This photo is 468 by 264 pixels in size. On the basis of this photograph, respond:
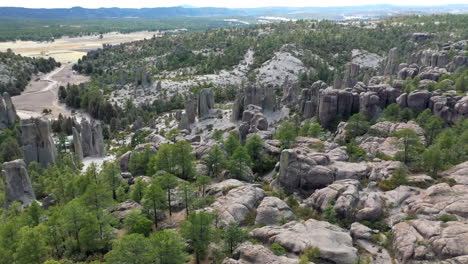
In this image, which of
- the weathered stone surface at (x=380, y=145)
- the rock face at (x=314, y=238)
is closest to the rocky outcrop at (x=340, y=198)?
the rock face at (x=314, y=238)

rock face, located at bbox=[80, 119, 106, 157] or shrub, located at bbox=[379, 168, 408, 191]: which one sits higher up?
shrub, located at bbox=[379, 168, 408, 191]

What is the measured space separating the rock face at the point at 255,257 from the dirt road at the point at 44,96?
352 ft

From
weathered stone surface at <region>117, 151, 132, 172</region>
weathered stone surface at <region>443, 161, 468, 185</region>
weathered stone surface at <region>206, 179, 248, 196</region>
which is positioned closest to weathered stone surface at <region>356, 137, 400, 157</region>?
weathered stone surface at <region>443, 161, 468, 185</region>

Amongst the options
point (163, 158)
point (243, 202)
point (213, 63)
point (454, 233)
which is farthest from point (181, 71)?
point (454, 233)

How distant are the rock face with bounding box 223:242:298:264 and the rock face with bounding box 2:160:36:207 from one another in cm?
3720

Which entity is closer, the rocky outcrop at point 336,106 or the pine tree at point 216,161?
the pine tree at point 216,161

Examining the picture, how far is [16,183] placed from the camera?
168 ft

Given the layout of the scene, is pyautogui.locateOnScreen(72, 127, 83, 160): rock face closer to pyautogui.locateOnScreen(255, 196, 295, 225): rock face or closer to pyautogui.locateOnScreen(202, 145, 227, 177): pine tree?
pyautogui.locateOnScreen(202, 145, 227, 177): pine tree

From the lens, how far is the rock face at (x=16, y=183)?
50812 millimetres

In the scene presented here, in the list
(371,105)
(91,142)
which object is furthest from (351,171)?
(91,142)

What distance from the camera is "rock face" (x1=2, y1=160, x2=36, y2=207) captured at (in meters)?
50.8

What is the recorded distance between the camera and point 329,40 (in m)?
185

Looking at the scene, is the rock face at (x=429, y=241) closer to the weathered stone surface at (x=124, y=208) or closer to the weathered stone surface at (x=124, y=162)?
the weathered stone surface at (x=124, y=208)

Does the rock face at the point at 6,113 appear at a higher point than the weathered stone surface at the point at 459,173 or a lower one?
lower
